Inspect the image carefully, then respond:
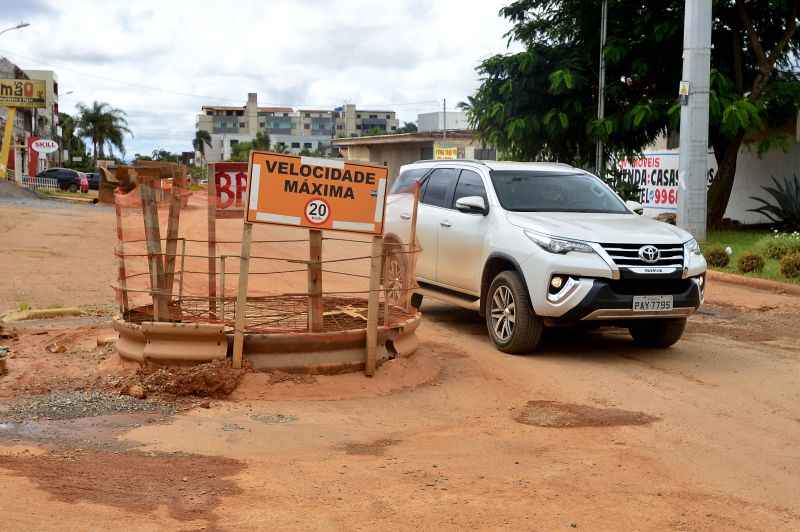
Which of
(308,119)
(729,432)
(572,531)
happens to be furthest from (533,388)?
(308,119)

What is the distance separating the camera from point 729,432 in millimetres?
6402

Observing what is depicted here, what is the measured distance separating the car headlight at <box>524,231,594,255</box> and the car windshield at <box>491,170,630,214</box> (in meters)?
0.95

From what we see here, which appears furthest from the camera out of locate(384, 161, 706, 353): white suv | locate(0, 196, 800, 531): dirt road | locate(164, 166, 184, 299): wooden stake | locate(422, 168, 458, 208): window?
locate(422, 168, 458, 208): window

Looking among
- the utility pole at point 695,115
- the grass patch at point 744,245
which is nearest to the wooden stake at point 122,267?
the grass patch at point 744,245

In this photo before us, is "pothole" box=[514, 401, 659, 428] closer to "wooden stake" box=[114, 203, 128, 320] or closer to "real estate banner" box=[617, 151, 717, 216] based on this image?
"wooden stake" box=[114, 203, 128, 320]

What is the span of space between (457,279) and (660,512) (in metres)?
5.41

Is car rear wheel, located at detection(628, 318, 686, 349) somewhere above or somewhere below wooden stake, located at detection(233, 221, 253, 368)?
below

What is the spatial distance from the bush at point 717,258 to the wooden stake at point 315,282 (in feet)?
33.5

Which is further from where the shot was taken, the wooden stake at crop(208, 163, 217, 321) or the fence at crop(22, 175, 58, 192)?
the fence at crop(22, 175, 58, 192)

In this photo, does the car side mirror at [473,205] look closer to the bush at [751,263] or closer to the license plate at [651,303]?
the license plate at [651,303]

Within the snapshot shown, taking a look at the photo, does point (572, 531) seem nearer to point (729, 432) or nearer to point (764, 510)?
point (764, 510)

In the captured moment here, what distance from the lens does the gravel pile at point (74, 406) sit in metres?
6.40

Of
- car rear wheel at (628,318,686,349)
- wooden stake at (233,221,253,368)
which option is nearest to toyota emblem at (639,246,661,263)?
car rear wheel at (628,318,686,349)

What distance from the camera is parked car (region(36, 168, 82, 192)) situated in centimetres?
5781
